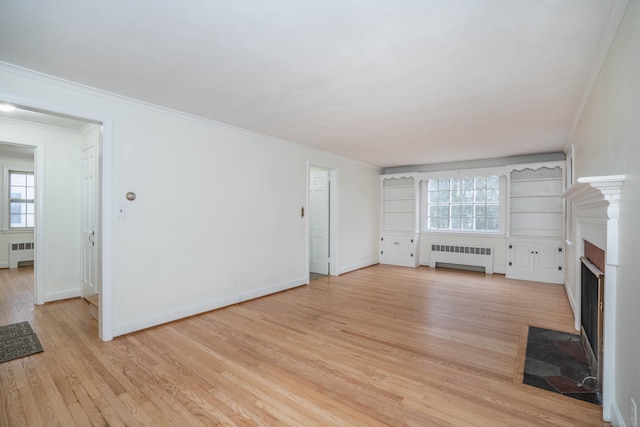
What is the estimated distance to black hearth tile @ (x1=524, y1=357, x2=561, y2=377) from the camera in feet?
7.93

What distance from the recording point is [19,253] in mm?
6609

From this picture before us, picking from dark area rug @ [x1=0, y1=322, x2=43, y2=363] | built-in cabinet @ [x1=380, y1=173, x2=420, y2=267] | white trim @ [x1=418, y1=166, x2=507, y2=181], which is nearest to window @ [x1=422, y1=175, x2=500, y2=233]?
white trim @ [x1=418, y1=166, x2=507, y2=181]

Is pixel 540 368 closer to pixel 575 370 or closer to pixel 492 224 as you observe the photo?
pixel 575 370

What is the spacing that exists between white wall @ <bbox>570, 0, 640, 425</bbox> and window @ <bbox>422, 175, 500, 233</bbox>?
15.4 ft

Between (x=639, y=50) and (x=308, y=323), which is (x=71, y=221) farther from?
(x=639, y=50)

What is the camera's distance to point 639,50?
1389 millimetres

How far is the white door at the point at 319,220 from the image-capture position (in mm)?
6094

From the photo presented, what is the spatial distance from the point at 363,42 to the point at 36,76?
2739 millimetres

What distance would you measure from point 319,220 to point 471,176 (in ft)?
11.2

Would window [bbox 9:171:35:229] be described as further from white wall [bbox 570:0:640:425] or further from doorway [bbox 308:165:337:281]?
white wall [bbox 570:0:640:425]

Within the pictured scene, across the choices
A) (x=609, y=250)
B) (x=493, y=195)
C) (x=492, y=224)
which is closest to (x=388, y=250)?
(x=492, y=224)

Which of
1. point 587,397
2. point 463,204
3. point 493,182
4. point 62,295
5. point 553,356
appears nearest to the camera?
point 587,397

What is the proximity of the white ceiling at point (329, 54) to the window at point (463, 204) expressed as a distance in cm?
294

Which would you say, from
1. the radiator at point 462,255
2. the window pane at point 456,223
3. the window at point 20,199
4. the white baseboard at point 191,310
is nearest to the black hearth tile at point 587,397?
the white baseboard at point 191,310
